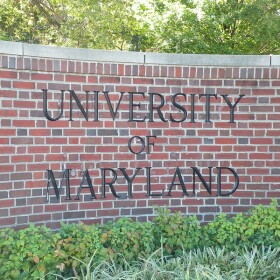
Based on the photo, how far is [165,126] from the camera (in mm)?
5859

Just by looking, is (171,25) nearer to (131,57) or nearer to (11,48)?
(131,57)

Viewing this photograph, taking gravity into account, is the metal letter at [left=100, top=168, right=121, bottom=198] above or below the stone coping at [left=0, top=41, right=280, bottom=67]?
below

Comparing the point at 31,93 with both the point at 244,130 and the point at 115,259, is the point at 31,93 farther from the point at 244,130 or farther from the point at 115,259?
the point at 244,130

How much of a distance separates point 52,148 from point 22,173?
395mm

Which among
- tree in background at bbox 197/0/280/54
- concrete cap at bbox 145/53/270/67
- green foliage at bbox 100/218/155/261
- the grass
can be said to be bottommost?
the grass

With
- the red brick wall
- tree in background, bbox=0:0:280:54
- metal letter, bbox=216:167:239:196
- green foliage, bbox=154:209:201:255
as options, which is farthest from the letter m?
tree in background, bbox=0:0:280:54

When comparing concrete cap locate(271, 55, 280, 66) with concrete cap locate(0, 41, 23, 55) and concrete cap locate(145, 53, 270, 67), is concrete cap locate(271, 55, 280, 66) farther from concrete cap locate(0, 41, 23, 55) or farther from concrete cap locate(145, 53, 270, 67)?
concrete cap locate(0, 41, 23, 55)

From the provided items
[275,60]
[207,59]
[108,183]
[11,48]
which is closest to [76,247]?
[108,183]

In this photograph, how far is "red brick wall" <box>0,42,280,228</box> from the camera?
528 centimetres

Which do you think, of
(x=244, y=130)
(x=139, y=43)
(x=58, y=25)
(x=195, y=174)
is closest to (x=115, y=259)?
(x=195, y=174)

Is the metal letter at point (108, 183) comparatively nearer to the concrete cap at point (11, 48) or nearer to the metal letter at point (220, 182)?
the metal letter at point (220, 182)

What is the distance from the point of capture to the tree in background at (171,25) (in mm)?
13320

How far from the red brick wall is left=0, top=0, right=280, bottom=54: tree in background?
7136 mm

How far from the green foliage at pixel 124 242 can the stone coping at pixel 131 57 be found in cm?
162
